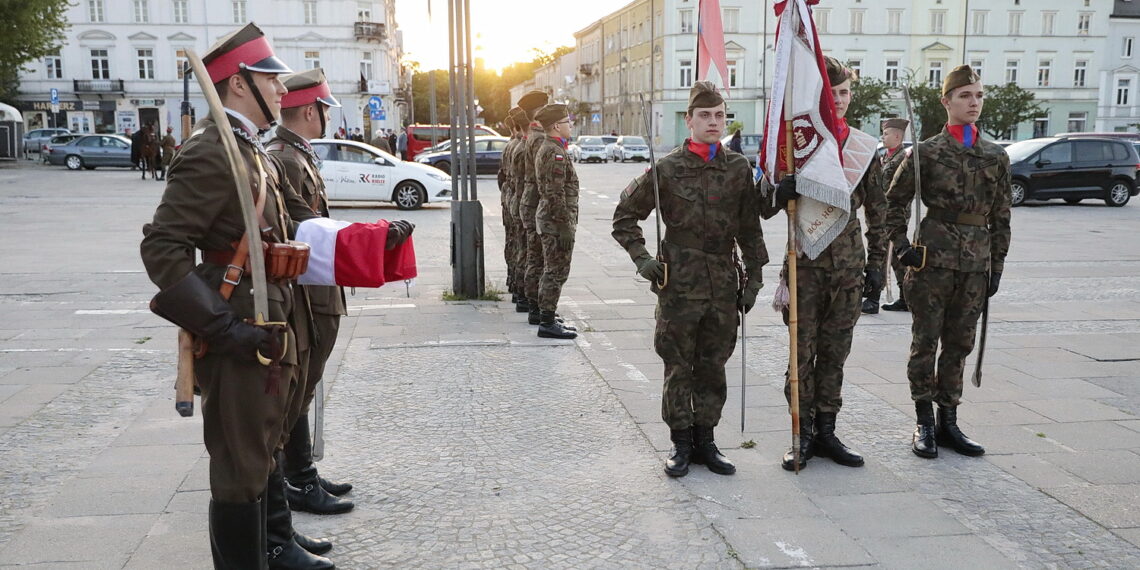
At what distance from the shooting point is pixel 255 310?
2912mm

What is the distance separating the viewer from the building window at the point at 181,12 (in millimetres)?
62906

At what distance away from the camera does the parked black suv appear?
847 inches

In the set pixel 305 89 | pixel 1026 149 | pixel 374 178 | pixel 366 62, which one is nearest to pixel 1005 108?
pixel 1026 149

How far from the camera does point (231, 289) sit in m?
2.94

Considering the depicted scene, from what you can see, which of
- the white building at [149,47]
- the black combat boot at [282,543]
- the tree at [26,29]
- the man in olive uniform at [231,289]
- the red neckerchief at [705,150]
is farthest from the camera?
the white building at [149,47]

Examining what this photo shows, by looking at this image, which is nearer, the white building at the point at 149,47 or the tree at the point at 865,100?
the tree at the point at 865,100

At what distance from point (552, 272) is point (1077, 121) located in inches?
2858

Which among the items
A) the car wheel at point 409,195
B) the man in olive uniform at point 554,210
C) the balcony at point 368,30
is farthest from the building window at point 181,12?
the man in olive uniform at point 554,210

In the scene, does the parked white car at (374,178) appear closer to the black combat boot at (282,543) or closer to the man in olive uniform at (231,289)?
the black combat boot at (282,543)

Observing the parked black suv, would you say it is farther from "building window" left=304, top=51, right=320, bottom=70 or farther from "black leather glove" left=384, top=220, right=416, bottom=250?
"building window" left=304, top=51, right=320, bottom=70

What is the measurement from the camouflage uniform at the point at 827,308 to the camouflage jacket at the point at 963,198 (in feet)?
1.16

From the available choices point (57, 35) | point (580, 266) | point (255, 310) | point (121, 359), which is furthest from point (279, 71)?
point (57, 35)

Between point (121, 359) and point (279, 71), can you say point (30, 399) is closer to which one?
point (121, 359)

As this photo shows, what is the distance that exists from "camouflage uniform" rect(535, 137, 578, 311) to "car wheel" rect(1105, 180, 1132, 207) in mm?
18489
